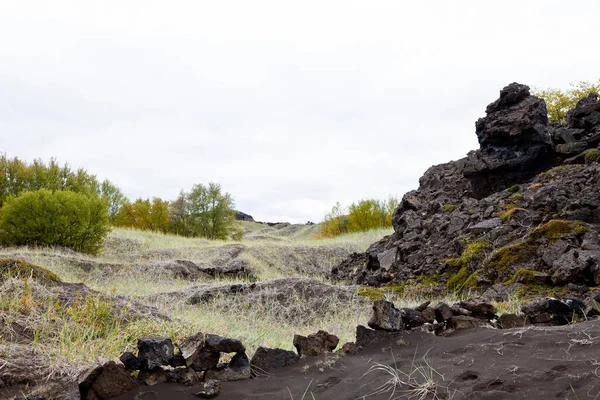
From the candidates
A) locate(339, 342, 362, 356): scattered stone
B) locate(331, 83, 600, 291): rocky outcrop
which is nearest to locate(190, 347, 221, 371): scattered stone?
locate(339, 342, 362, 356): scattered stone

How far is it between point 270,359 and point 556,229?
7602 mm

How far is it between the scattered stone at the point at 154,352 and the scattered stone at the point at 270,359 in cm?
69

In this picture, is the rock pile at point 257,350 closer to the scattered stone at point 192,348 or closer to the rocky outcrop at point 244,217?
the scattered stone at point 192,348

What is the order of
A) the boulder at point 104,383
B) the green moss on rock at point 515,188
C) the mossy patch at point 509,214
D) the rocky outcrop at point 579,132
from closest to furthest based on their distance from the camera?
the boulder at point 104,383 < the mossy patch at point 509,214 < the green moss on rock at point 515,188 < the rocky outcrop at point 579,132

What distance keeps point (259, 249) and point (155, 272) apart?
283 inches

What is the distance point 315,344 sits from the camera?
13.0ft

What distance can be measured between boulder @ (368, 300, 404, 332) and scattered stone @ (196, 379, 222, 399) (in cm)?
154

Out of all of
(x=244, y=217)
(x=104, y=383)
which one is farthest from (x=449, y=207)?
(x=244, y=217)

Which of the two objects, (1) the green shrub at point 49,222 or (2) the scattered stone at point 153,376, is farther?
(1) the green shrub at point 49,222

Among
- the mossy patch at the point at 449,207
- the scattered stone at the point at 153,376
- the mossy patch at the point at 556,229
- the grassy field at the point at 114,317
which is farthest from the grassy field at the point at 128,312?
the mossy patch at the point at 449,207

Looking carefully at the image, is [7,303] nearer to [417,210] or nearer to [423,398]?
[423,398]

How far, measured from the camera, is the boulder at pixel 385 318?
13.8ft

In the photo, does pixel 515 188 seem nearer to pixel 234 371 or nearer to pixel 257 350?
pixel 257 350

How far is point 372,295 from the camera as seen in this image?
898 cm
